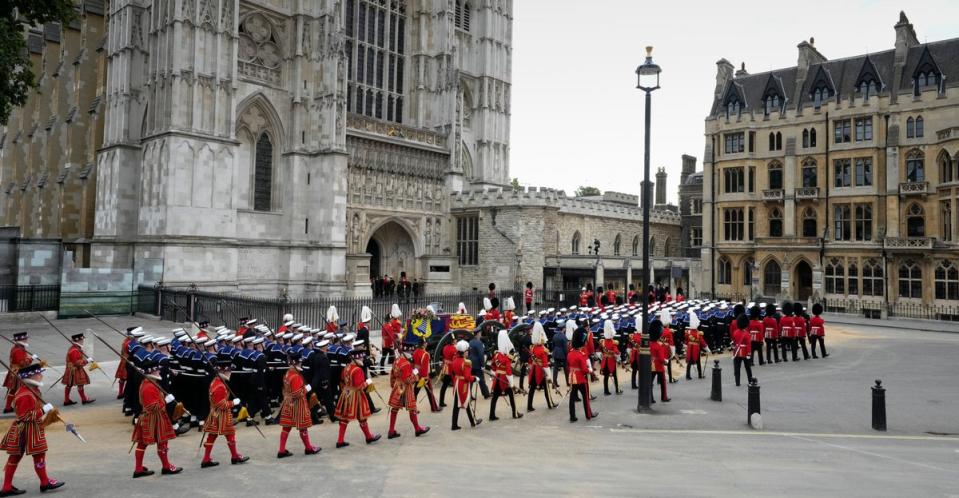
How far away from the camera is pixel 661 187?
57.2 m

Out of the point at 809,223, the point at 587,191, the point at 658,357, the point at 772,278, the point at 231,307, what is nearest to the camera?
the point at 658,357

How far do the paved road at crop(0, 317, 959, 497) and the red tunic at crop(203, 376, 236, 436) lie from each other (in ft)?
1.81

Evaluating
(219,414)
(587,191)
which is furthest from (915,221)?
(587,191)

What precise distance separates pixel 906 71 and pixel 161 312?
40.1 m

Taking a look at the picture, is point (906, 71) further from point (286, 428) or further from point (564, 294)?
point (286, 428)

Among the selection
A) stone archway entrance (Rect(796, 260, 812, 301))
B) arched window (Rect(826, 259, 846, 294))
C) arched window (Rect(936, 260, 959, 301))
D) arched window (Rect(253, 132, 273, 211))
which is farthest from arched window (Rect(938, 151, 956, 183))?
arched window (Rect(253, 132, 273, 211))

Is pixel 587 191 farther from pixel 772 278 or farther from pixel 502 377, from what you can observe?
pixel 502 377

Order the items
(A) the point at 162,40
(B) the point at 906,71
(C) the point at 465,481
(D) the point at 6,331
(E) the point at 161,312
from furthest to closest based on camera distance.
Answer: (B) the point at 906,71, (A) the point at 162,40, (E) the point at 161,312, (D) the point at 6,331, (C) the point at 465,481

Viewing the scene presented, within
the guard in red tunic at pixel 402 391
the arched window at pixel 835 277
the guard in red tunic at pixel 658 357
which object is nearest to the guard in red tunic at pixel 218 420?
the guard in red tunic at pixel 402 391

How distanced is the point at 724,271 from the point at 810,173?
8009 mm

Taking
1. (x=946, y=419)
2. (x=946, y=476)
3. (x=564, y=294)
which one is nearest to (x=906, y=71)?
(x=564, y=294)

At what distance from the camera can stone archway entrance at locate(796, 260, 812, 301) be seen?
3819cm

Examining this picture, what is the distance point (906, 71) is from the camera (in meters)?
35.3

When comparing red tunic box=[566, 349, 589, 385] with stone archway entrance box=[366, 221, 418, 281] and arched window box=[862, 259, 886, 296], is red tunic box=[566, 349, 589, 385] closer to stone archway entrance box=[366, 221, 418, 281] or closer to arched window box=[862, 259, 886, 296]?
stone archway entrance box=[366, 221, 418, 281]
